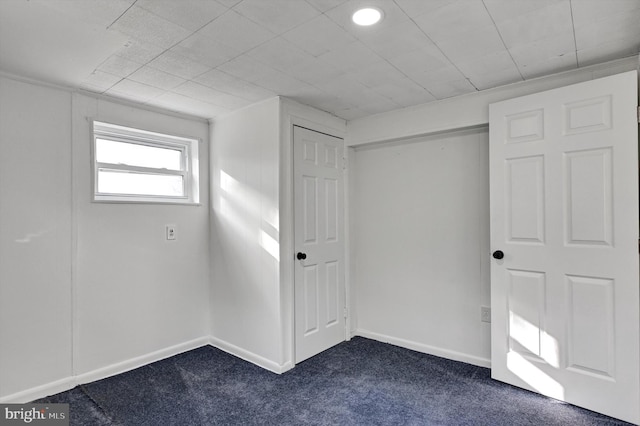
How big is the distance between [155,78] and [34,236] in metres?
1.38

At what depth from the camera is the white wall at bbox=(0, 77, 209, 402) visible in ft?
7.57

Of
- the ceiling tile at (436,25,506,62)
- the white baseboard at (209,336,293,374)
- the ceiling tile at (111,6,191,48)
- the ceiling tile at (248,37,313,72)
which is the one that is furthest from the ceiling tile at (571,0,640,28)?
the white baseboard at (209,336,293,374)

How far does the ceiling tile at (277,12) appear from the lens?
5.12 ft

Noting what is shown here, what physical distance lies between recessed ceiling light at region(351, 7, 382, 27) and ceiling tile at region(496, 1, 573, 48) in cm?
64

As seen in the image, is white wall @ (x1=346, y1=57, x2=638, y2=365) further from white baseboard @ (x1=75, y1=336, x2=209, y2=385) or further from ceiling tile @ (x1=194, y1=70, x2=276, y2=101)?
white baseboard @ (x1=75, y1=336, x2=209, y2=385)

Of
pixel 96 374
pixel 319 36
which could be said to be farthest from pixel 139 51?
pixel 96 374

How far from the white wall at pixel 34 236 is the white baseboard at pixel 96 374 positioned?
0.13 ft

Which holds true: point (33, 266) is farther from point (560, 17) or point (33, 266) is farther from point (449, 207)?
point (560, 17)

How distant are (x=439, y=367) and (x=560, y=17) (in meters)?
2.52

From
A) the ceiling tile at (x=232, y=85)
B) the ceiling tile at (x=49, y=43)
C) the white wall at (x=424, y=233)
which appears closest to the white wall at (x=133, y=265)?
the ceiling tile at (x=49, y=43)

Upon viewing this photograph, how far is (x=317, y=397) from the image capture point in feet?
7.81

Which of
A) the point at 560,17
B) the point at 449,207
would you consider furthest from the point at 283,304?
the point at 560,17

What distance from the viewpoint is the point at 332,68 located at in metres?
2.26

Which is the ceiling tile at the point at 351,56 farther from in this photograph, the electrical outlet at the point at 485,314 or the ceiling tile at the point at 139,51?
the electrical outlet at the point at 485,314
